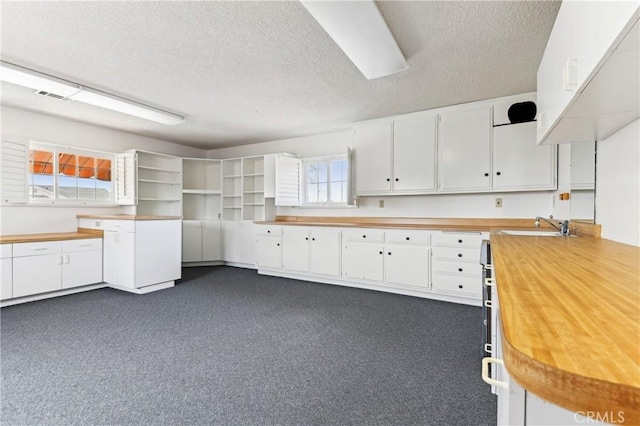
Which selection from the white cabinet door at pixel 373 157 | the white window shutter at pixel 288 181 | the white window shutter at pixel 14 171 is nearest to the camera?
the white window shutter at pixel 14 171

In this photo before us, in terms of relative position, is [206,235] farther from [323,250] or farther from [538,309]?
[538,309]

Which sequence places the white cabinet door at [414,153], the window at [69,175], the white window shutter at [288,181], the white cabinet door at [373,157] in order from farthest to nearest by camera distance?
the white window shutter at [288,181] → the white cabinet door at [373,157] → the window at [69,175] → the white cabinet door at [414,153]

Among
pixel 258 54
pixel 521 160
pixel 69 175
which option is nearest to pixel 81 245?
pixel 69 175

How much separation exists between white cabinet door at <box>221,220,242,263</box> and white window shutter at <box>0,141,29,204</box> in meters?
2.81

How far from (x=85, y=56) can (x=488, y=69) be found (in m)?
3.59

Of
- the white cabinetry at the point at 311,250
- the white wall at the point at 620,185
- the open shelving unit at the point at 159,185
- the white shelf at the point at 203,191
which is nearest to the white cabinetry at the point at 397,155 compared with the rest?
the white cabinetry at the point at 311,250

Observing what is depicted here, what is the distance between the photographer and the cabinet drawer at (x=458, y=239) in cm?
328

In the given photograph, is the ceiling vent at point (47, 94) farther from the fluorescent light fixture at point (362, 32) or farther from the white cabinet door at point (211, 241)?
the fluorescent light fixture at point (362, 32)

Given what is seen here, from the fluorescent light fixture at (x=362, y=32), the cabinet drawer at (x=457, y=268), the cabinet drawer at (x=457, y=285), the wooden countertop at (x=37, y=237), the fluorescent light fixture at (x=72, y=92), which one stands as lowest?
the cabinet drawer at (x=457, y=285)

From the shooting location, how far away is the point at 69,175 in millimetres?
4348

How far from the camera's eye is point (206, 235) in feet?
18.6

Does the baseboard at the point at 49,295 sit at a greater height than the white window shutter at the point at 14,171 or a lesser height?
lesser

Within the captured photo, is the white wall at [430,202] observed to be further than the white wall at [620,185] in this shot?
Yes

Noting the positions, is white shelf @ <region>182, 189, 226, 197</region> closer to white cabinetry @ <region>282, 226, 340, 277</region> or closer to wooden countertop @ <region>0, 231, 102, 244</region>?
wooden countertop @ <region>0, 231, 102, 244</region>
